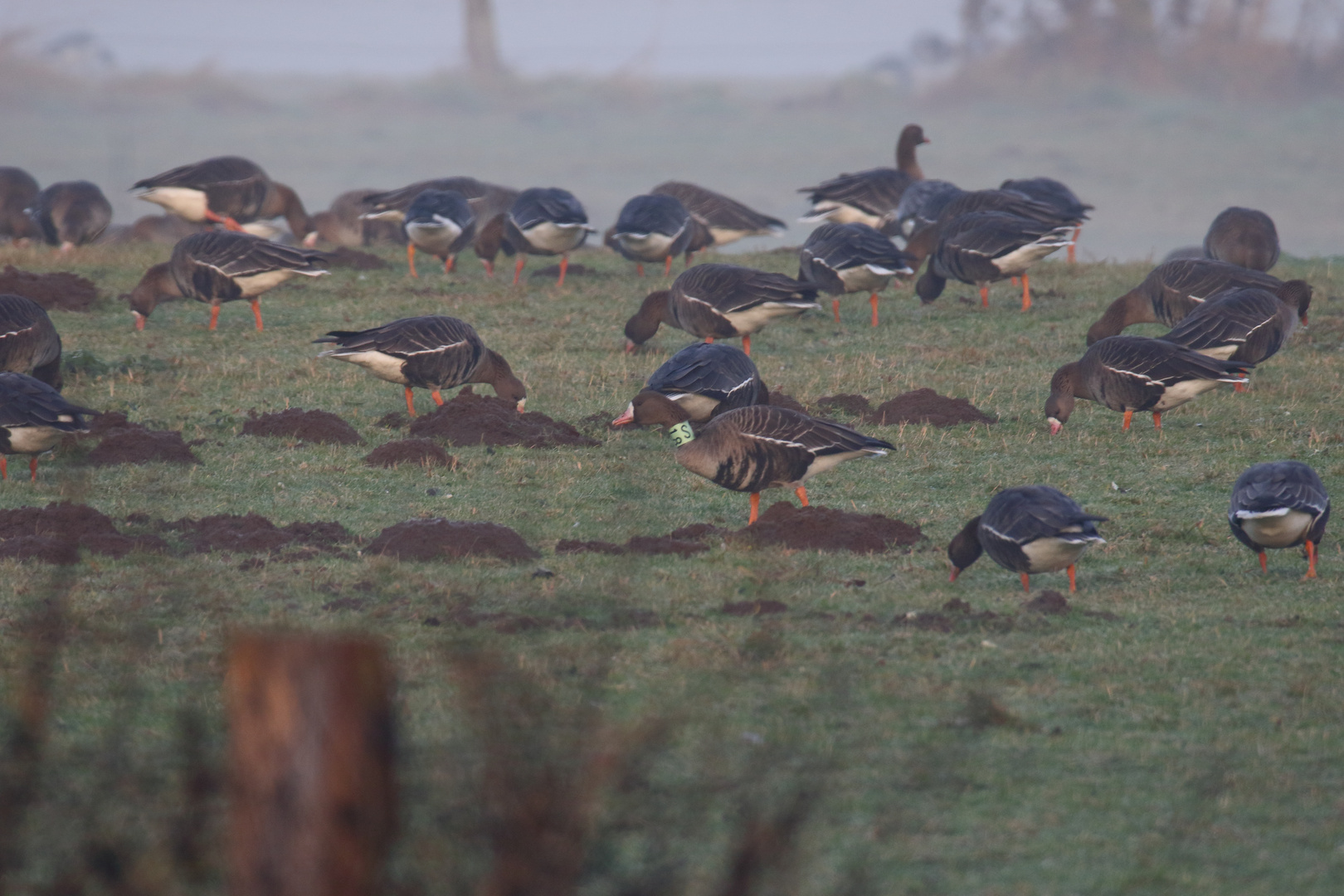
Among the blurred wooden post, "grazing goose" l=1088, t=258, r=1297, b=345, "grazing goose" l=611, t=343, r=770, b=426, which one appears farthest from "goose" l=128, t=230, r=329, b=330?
the blurred wooden post

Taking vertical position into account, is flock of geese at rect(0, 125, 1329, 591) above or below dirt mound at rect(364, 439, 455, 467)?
above

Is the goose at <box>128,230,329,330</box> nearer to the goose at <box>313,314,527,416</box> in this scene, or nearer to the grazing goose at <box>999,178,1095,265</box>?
the goose at <box>313,314,527,416</box>

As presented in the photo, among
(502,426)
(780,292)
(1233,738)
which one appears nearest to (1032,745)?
(1233,738)

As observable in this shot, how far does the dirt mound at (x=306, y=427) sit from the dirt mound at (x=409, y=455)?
89 centimetres

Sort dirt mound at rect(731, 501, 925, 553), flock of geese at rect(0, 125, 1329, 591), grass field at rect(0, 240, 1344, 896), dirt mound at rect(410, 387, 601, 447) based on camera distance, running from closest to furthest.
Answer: grass field at rect(0, 240, 1344, 896) → dirt mound at rect(731, 501, 925, 553) → flock of geese at rect(0, 125, 1329, 591) → dirt mound at rect(410, 387, 601, 447)

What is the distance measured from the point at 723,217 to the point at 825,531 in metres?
17.9

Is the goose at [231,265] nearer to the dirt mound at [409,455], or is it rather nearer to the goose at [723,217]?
the dirt mound at [409,455]

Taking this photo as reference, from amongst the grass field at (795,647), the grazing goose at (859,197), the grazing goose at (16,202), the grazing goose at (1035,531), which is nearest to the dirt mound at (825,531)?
the grass field at (795,647)

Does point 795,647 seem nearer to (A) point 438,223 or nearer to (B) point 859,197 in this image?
(A) point 438,223

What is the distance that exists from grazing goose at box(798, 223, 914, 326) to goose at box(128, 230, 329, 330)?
24.2 ft

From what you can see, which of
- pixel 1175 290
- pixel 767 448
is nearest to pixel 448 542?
pixel 767 448

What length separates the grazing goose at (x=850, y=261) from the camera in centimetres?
1972

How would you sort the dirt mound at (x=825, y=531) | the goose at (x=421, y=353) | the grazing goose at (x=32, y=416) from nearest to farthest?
the dirt mound at (x=825, y=531), the grazing goose at (x=32, y=416), the goose at (x=421, y=353)

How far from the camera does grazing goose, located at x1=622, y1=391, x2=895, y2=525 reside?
11.3 meters
